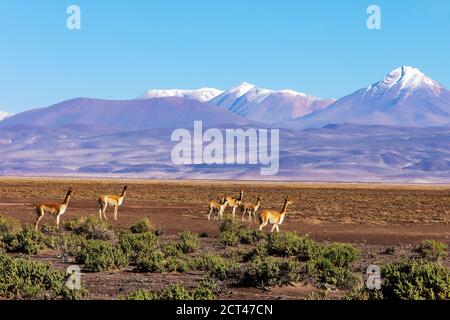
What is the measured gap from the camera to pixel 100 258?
16.3 meters

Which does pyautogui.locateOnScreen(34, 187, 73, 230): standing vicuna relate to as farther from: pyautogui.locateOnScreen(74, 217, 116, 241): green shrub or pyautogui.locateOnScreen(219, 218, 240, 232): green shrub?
pyautogui.locateOnScreen(219, 218, 240, 232): green shrub

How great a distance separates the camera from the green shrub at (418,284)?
1084 centimetres

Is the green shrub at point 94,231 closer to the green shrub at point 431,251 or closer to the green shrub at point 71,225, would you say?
the green shrub at point 71,225

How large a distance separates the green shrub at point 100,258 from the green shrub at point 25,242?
2.06 meters

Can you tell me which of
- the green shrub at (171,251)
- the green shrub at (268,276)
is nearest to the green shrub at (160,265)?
the green shrub at (171,251)

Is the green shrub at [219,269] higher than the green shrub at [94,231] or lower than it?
higher

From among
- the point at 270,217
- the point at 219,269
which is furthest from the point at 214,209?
the point at 219,269

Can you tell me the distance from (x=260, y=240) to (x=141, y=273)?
884 cm

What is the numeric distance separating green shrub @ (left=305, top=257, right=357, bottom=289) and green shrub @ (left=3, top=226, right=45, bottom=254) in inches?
307

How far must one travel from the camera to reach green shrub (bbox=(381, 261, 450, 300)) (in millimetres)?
10836

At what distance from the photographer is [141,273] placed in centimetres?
1602

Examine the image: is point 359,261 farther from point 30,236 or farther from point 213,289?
point 30,236

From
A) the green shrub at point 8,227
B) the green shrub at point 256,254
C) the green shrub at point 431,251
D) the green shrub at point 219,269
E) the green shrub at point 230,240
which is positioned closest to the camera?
the green shrub at point 219,269
